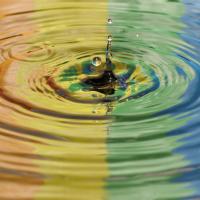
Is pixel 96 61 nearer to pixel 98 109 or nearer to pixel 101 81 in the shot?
pixel 101 81

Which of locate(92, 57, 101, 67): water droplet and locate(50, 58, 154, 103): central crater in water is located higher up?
locate(92, 57, 101, 67): water droplet

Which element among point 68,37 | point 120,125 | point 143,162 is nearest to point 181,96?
point 120,125

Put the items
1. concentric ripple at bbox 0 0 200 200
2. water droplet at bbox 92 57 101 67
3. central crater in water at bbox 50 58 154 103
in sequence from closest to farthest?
concentric ripple at bbox 0 0 200 200
central crater in water at bbox 50 58 154 103
water droplet at bbox 92 57 101 67

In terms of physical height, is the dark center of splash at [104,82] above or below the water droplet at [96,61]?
below

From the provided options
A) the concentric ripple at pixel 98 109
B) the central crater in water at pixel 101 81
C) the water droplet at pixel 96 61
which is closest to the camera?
the concentric ripple at pixel 98 109

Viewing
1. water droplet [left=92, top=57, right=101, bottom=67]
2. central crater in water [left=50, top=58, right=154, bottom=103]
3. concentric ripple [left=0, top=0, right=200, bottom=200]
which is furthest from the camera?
water droplet [left=92, top=57, right=101, bottom=67]

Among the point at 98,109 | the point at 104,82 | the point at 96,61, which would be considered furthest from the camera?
the point at 96,61

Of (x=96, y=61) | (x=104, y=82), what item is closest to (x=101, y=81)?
(x=104, y=82)

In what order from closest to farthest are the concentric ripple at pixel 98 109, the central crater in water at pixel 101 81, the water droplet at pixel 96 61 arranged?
1. the concentric ripple at pixel 98 109
2. the central crater in water at pixel 101 81
3. the water droplet at pixel 96 61
